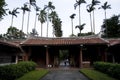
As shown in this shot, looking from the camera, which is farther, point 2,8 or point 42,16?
point 42,16

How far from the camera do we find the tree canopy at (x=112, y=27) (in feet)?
190

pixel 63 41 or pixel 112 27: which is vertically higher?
pixel 112 27

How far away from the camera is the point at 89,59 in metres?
31.9

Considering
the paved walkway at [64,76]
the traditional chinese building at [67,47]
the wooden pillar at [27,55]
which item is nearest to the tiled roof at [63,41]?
the traditional chinese building at [67,47]

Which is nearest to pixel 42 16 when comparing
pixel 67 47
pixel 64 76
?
pixel 67 47

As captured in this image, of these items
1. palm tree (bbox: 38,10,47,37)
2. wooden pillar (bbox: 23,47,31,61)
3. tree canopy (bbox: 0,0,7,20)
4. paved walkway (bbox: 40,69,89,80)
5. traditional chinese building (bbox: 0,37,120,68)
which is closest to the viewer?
tree canopy (bbox: 0,0,7,20)

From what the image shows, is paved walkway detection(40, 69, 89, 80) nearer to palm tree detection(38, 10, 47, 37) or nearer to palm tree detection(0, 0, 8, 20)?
palm tree detection(0, 0, 8, 20)

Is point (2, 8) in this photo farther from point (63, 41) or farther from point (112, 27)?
point (112, 27)

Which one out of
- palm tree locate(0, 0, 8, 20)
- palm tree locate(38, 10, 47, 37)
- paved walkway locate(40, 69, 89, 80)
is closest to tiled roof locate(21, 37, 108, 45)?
paved walkway locate(40, 69, 89, 80)

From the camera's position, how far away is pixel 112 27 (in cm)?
5869

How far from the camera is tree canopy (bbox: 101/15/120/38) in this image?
58.1 metres

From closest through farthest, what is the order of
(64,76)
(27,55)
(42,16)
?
(64,76) → (27,55) → (42,16)

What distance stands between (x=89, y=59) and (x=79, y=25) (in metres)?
26.3

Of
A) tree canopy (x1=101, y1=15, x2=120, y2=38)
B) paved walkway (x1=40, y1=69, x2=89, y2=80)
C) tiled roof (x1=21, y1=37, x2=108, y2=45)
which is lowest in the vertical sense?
paved walkway (x1=40, y1=69, x2=89, y2=80)
